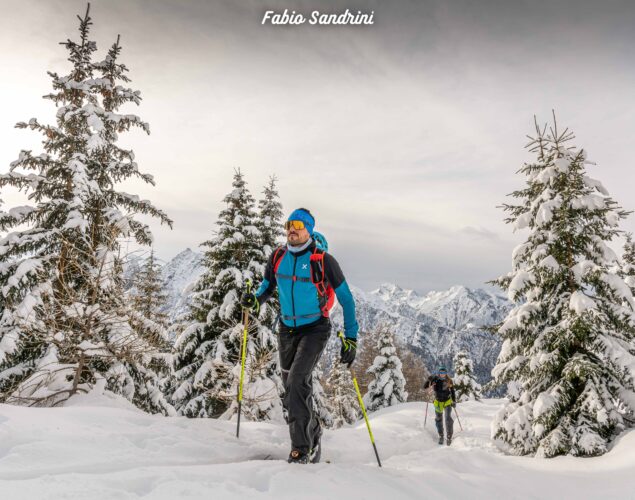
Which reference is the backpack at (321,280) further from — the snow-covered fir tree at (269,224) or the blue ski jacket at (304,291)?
the snow-covered fir tree at (269,224)

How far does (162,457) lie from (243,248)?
44.3 feet

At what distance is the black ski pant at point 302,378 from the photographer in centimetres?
457

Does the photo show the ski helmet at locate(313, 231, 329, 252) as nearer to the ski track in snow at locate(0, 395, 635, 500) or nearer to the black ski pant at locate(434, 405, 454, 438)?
the ski track in snow at locate(0, 395, 635, 500)

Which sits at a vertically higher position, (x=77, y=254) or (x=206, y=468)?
(x=77, y=254)

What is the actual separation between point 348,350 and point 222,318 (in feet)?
38.9

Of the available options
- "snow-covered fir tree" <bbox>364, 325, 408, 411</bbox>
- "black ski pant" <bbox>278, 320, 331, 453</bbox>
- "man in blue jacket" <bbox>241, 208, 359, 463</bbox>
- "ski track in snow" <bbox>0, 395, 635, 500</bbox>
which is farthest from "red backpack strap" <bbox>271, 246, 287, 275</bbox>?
"snow-covered fir tree" <bbox>364, 325, 408, 411</bbox>

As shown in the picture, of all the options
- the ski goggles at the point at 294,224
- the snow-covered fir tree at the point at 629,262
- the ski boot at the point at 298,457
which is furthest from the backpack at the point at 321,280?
the snow-covered fir tree at the point at 629,262

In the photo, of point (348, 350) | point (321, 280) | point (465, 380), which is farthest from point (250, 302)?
point (465, 380)

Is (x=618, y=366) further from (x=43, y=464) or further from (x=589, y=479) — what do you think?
(x=43, y=464)

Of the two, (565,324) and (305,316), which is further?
(565,324)

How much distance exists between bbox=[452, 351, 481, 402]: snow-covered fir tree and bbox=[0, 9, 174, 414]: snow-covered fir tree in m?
27.1

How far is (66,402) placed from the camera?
294 inches

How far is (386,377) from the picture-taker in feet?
99.2

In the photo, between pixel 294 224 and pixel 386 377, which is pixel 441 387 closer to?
pixel 294 224
